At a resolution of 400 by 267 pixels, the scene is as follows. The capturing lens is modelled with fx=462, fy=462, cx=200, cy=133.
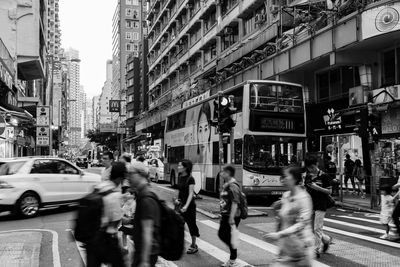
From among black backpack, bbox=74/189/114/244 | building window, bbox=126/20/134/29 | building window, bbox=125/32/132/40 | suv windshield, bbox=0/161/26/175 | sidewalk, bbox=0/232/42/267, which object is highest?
building window, bbox=126/20/134/29

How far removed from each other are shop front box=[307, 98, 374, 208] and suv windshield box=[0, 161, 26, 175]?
464 inches

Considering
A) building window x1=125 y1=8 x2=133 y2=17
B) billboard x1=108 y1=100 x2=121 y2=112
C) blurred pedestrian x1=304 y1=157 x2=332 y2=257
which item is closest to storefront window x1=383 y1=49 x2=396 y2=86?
blurred pedestrian x1=304 y1=157 x2=332 y2=257

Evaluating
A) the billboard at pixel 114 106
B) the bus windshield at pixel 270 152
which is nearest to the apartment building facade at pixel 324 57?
the bus windshield at pixel 270 152

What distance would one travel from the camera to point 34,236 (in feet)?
32.6

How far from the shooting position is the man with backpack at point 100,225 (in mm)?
4488

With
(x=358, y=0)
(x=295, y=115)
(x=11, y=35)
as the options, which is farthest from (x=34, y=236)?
(x=11, y=35)

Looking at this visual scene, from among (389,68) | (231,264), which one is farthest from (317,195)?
(389,68)

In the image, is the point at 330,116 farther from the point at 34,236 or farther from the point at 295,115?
the point at 34,236

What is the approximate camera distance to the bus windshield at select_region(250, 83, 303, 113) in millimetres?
16109

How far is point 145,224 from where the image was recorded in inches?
167

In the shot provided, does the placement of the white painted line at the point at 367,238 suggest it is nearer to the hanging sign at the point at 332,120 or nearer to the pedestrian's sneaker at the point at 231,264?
the pedestrian's sneaker at the point at 231,264

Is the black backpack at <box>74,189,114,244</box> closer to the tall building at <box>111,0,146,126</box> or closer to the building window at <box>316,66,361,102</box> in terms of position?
the building window at <box>316,66,361,102</box>

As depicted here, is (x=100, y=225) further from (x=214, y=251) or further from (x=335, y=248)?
(x=335, y=248)

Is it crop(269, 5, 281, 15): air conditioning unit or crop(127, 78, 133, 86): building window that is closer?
crop(269, 5, 281, 15): air conditioning unit
